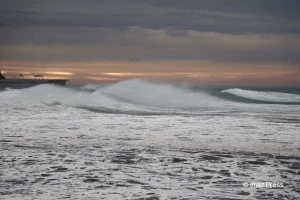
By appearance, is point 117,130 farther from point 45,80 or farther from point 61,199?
point 45,80

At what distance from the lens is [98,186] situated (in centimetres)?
552

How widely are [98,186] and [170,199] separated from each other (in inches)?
43.8

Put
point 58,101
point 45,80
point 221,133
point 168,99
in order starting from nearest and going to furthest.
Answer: point 221,133, point 58,101, point 168,99, point 45,80

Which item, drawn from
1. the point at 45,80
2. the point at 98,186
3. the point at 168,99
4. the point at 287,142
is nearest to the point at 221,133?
the point at 287,142

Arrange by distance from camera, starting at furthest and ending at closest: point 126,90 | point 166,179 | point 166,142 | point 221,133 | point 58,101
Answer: point 126,90, point 58,101, point 221,133, point 166,142, point 166,179

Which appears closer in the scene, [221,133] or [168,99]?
[221,133]

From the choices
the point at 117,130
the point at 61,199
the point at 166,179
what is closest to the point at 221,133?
the point at 117,130

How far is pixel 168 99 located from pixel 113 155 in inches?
1046

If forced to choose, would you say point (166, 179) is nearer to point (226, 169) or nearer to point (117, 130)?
point (226, 169)

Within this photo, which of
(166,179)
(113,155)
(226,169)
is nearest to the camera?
(166,179)

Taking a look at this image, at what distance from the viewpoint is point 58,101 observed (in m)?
24.7

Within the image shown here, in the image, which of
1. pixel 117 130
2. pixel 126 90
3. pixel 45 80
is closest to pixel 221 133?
pixel 117 130

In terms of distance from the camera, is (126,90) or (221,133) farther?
(126,90)

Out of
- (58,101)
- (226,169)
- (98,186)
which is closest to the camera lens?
(98,186)
